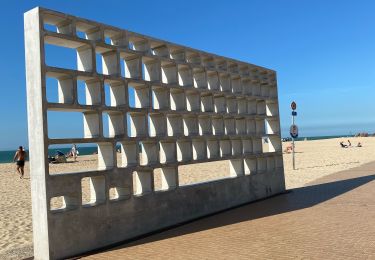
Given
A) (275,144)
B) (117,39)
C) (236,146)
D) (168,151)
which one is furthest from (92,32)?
(275,144)

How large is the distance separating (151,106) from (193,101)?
1518mm

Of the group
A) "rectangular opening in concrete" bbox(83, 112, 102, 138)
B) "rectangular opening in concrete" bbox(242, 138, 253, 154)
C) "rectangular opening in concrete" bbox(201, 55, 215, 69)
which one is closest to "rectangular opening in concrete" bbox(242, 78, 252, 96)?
"rectangular opening in concrete" bbox(242, 138, 253, 154)

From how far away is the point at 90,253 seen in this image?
260 inches

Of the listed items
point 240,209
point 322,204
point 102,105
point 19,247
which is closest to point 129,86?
point 102,105

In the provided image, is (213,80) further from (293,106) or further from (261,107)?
(293,106)

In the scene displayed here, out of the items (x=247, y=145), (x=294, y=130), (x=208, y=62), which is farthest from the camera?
(x=294, y=130)

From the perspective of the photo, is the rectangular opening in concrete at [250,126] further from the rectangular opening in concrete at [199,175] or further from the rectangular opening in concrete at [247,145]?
the rectangular opening in concrete at [199,175]

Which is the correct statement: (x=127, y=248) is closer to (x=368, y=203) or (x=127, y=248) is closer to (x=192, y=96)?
(x=192, y=96)

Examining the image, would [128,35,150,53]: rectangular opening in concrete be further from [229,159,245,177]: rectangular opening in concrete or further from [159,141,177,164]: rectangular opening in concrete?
[229,159,245,177]: rectangular opening in concrete

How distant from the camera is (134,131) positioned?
26.1 ft

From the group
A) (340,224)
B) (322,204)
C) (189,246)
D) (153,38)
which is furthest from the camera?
(322,204)

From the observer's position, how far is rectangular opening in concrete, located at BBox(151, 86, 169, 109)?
8.52 metres

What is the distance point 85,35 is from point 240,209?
535 cm

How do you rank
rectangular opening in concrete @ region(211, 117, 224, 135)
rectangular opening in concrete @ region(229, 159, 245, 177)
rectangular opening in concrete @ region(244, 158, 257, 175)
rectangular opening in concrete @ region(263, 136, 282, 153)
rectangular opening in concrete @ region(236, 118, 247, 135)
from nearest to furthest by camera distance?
rectangular opening in concrete @ region(211, 117, 224, 135), rectangular opening in concrete @ region(229, 159, 245, 177), rectangular opening in concrete @ region(236, 118, 247, 135), rectangular opening in concrete @ region(244, 158, 257, 175), rectangular opening in concrete @ region(263, 136, 282, 153)
